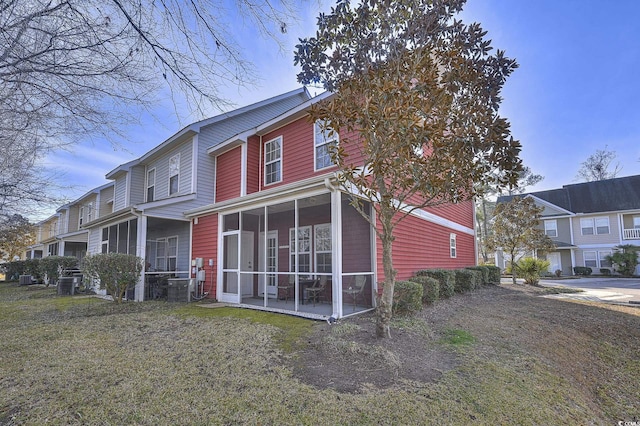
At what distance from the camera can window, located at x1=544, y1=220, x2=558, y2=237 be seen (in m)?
27.2

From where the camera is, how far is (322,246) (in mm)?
9680

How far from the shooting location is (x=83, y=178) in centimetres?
458

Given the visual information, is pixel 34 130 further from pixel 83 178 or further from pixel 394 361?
pixel 394 361

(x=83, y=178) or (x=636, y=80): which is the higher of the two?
(x=636, y=80)

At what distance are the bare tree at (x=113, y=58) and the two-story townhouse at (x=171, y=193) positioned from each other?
7233 millimetres

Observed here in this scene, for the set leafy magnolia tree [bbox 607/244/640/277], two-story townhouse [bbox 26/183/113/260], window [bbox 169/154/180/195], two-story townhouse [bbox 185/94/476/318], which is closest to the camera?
two-story townhouse [bbox 185/94/476/318]

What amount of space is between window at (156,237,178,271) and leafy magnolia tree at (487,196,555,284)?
15642 mm

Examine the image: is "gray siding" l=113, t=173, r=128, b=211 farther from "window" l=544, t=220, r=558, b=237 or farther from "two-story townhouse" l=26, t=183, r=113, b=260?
"window" l=544, t=220, r=558, b=237

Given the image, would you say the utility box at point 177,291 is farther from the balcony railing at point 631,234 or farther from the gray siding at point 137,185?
the balcony railing at point 631,234

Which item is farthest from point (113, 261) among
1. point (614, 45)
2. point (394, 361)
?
point (614, 45)

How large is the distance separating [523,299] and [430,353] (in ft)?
25.8

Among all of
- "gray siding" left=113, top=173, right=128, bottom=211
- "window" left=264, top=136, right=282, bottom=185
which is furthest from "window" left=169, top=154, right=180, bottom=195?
"window" left=264, top=136, right=282, bottom=185

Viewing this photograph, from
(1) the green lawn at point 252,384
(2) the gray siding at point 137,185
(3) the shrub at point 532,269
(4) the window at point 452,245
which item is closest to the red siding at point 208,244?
(1) the green lawn at point 252,384

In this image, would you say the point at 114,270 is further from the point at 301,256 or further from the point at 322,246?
the point at 322,246
